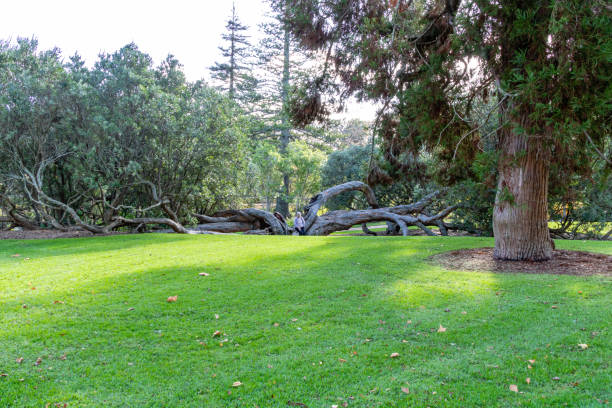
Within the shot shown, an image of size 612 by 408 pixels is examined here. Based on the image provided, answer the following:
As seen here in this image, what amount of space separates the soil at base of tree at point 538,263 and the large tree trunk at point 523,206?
0.97 ft

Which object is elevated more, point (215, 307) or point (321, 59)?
point (321, 59)

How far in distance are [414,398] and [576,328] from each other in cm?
256

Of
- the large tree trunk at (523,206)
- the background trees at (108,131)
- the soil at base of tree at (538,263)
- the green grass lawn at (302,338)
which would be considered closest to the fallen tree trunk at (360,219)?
the background trees at (108,131)

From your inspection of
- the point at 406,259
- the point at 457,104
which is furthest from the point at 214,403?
the point at 457,104

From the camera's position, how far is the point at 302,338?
4.24 metres

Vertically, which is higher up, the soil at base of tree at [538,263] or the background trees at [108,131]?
the background trees at [108,131]

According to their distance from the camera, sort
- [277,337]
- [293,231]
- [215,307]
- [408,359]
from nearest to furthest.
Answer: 1. [408,359]
2. [277,337]
3. [215,307]
4. [293,231]

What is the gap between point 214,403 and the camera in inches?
119

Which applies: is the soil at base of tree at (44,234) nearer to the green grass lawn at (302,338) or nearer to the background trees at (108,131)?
the background trees at (108,131)

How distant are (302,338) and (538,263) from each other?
20.5 ft

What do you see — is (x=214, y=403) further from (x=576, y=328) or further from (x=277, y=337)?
(x=576, y=328)

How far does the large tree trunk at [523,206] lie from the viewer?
827cm

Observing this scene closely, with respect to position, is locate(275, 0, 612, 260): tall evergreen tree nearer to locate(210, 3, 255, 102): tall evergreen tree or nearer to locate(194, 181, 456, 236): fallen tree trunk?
locate(194, 181, 456, 236): fallen tree trunk

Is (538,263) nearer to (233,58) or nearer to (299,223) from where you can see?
(299,223)
